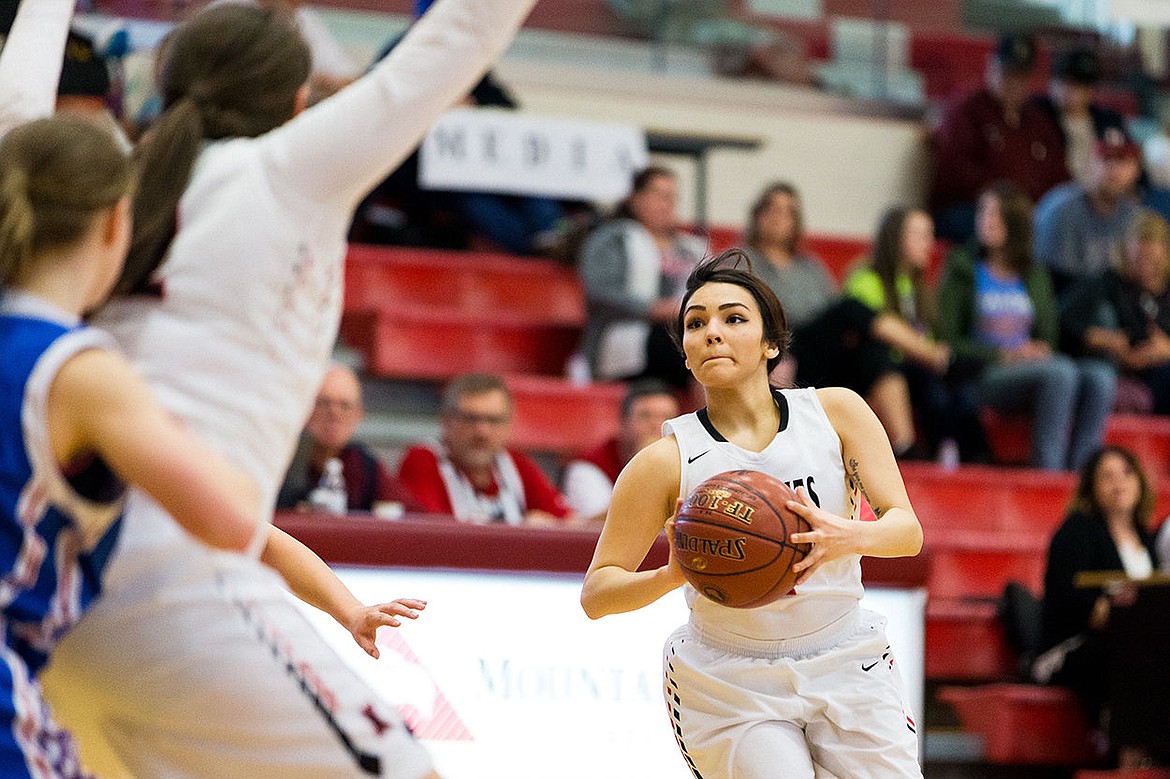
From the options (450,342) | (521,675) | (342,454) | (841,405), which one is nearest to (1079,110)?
(450,342)

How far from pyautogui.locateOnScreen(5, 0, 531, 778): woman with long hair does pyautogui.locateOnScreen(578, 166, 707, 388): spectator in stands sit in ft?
19.4

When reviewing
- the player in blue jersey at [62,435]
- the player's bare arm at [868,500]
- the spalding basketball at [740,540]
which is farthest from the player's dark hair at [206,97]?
the player's bare arm at [868,500]

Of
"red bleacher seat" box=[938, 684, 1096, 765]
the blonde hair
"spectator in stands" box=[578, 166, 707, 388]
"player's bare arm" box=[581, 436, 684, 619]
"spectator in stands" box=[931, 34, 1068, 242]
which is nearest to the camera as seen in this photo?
the blonde hair

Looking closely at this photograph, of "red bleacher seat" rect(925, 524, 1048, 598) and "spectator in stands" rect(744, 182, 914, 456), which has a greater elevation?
"spectator in stands" rect(744, 182, 914, 456)

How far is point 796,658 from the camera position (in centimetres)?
380

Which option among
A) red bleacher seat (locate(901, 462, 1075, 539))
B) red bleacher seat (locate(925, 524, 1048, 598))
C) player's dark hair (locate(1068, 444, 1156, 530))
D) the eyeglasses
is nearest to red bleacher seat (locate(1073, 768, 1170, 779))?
player's dark hair (locate(1068, 444, 1156, 530))

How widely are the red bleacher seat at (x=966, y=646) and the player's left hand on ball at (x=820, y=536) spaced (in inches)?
185

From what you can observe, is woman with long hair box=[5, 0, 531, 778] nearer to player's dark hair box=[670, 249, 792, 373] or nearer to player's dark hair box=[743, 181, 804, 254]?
player's dark hair box=[670, 249, 792, 373]

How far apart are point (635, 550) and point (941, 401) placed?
18.8ft

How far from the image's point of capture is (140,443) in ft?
7.54

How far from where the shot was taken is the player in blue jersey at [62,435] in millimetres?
2330

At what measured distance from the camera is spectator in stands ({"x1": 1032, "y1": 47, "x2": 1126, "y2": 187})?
38.6 ft

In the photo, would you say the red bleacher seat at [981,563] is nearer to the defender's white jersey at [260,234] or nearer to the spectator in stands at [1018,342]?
the spectator in stands at [1018,342]

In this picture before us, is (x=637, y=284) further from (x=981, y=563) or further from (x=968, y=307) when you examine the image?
(x=981, y=563)
